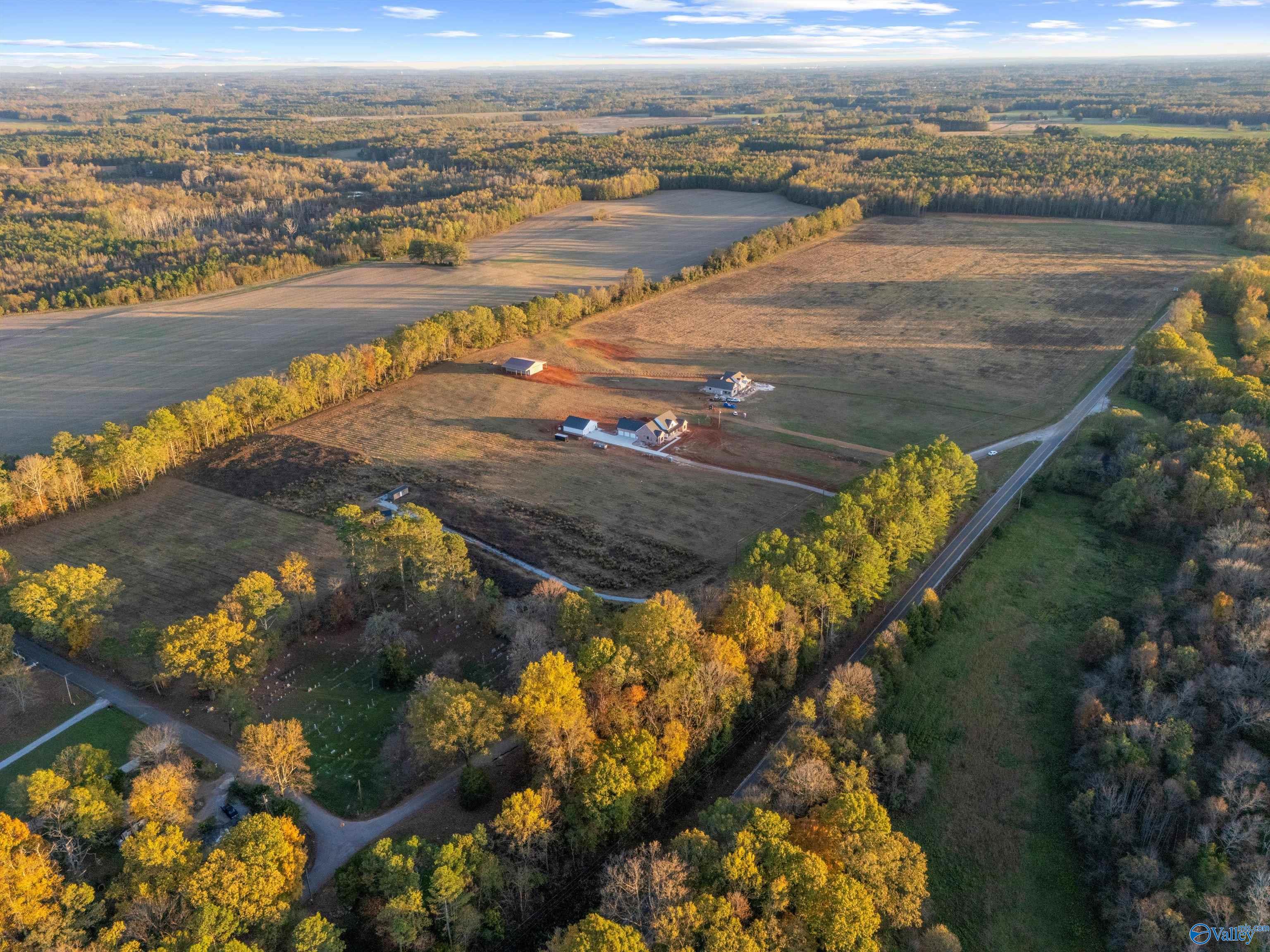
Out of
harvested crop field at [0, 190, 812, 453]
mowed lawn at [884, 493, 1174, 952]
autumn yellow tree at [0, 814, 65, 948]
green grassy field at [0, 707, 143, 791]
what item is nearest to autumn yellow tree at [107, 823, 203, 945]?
autumn yellow tree at [0, 814, 65, 948]

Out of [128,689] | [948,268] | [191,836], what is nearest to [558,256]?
[948,268]

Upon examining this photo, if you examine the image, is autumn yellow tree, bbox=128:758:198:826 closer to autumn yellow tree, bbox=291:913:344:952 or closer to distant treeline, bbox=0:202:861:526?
autumn yellow tree, bbox=291:913:344:952

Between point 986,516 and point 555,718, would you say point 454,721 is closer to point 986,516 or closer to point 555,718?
point 555,718

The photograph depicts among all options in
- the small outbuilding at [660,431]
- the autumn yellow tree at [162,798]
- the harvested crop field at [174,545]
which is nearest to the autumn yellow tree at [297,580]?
the harvested crop field at [174,545]

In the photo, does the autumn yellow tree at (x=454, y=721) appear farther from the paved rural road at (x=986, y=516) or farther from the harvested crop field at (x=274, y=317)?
the harvested crop field at (x=274, y=317)

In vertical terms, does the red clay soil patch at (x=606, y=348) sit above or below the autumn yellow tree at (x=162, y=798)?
above
